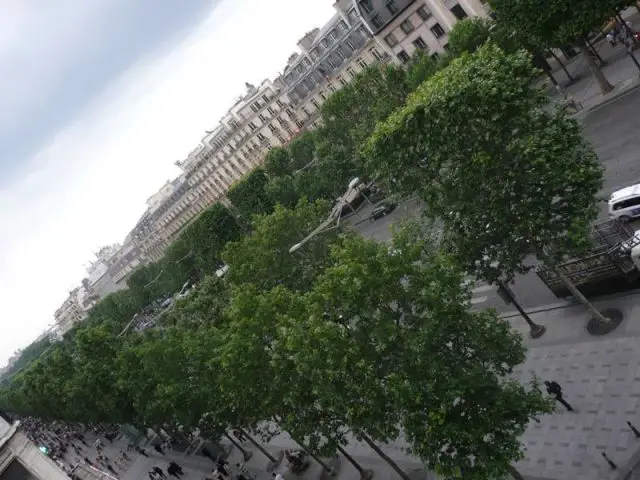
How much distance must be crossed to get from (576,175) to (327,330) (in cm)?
1083

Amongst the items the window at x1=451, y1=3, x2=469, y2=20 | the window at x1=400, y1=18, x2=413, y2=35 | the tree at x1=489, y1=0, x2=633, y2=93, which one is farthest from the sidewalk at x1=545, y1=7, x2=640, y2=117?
the window at x1=400, y1=18, x2=413, y2=35

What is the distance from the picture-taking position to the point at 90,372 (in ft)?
119

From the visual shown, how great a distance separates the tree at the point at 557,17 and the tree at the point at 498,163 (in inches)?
752

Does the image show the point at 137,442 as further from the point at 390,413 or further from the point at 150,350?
the point at 390,413

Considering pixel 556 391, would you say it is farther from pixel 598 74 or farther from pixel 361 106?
pixel 361 106

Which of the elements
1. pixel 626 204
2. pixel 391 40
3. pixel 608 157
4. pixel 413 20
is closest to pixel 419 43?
pixel 413 20

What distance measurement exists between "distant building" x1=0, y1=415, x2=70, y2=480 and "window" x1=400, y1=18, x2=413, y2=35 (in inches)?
2619

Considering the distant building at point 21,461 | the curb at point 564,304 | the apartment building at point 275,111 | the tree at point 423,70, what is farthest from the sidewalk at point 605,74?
the distant building at point 21,461

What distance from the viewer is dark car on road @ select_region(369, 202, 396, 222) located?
2301 inches

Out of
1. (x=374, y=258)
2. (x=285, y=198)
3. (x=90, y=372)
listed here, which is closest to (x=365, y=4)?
(x=285, y=198)

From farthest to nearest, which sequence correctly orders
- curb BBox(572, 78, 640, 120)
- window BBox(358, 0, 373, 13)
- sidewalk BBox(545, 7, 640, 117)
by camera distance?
window BBox(358, 0, 373, 13)
sidewalk BBox(545, 7, 640, 117)
curb BBox(572, 78, 640, 120)

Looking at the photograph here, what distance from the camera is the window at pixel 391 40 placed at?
72.4 m

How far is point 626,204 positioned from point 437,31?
157 feet

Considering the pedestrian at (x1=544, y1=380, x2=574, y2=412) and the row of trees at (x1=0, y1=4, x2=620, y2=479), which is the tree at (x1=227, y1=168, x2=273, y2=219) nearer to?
the row of trees at (x1=0, y1=4, x2=620, y2=479)
